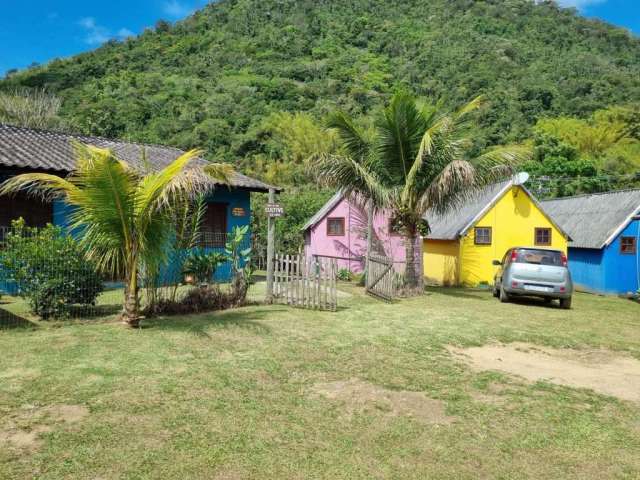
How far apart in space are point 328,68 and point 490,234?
47414 mm

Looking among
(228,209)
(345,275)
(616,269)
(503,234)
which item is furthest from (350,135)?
(616,269)

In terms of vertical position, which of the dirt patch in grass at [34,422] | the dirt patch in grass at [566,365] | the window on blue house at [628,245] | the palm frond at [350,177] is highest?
the palm frond at [350,177]

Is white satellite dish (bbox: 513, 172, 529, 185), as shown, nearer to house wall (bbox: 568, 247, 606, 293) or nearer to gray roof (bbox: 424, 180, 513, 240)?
gray roof (bbox: 424, 180, 513, 240)

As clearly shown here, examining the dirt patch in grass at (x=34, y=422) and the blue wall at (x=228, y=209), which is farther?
the blue wall at (x=228, y=209)

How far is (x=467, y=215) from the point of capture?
19641 mm

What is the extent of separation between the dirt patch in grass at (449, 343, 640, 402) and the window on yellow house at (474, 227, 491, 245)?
11.3m

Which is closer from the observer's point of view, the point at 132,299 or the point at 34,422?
the point at 34,422

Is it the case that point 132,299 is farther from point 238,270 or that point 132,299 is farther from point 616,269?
point 616,269

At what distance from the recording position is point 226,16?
7681 cm

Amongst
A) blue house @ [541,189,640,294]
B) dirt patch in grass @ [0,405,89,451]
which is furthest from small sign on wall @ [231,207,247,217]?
blue house @ [541,189,640,294]

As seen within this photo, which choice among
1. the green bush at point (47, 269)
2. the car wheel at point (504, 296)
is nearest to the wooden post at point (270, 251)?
→ the green bush at point (47, 269)

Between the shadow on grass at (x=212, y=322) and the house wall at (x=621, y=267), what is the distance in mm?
14713

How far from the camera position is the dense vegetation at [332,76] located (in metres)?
41.0

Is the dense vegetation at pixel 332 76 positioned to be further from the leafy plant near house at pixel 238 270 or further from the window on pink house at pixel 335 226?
the window on pink house at pixel 335 226
